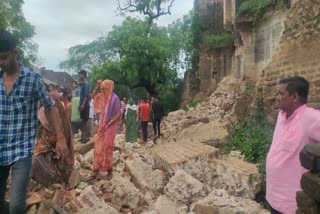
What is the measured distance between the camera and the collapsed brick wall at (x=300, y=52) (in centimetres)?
771

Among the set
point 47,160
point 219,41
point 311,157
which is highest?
point 219,41

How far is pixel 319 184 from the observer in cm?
246

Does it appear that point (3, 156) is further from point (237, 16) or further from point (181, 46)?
point (181, 46)

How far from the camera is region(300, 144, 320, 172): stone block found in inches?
97.4

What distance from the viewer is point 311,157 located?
8.21 feet

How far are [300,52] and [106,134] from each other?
4.31 metres

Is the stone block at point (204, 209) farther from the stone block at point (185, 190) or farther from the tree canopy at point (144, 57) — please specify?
the tree canopy at point (144, 57)

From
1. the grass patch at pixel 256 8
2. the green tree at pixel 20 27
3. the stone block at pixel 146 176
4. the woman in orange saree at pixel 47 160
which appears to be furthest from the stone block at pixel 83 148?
the green tree at pixel 20 27

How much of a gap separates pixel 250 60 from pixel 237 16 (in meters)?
1.85

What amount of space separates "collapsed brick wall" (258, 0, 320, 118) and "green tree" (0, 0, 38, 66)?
15.3 m

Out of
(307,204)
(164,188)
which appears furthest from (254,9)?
(307,204)

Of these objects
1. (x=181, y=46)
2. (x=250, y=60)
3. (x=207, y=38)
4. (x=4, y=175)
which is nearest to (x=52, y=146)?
(x=4, y=175)

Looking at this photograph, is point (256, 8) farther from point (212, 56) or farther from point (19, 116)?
point (19, 116)

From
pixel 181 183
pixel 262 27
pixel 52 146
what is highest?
pixel 262 27
